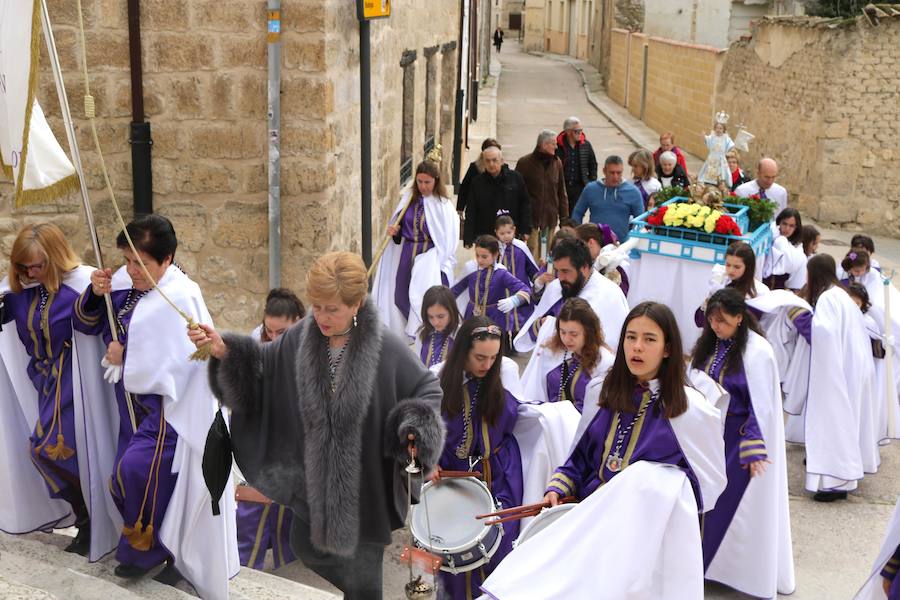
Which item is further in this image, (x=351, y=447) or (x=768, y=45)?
(x=768, y=45)

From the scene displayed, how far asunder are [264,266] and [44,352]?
3.58 m

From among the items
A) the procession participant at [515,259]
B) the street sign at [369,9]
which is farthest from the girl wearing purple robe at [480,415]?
the street sign at [369,9]

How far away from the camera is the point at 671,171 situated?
487 inches

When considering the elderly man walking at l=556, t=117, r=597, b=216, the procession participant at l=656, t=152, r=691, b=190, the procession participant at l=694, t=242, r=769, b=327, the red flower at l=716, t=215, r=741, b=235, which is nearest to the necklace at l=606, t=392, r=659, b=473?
the procession participant at l=694, t=242, r=769, b=327

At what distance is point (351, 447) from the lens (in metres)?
4.14

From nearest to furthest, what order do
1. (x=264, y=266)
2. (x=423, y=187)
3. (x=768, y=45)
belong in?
(x=264, y=266)
(x=423, y=187)
(x=768, y=45)

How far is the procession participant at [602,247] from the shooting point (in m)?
8.73

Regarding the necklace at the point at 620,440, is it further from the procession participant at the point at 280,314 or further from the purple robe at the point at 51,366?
the purple robe at the point at 51,366

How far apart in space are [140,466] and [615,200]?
279 inches

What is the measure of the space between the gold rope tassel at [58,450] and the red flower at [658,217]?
6.24 metres

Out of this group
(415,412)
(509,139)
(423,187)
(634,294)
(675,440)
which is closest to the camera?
(415,412)

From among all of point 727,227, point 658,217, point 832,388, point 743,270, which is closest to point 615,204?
point 658,217

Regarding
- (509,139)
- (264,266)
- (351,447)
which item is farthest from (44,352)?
(509,139)

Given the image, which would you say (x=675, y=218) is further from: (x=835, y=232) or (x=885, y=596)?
(x=835, y=232)
